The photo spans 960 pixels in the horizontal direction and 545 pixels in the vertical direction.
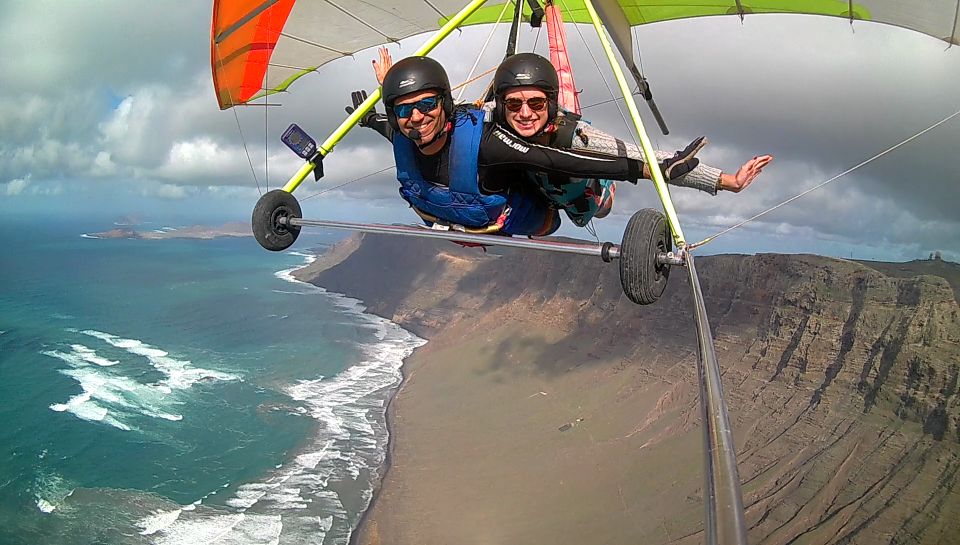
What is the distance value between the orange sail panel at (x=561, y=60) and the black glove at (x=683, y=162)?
4.59 feet

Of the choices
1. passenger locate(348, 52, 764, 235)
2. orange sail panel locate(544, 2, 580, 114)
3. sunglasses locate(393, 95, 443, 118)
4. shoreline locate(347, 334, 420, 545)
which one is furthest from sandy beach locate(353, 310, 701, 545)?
sunglasses locate(393, 95, 443, 118)

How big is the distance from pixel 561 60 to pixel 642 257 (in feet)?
9.58

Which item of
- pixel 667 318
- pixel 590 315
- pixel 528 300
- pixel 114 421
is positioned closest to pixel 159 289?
pixel 114 421

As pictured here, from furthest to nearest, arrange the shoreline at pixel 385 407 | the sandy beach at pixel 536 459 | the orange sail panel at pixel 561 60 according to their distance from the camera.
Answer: the shoreline at pixel 385 407 < the sandy beach at pixel 536 459 < the orange sail panel at pixel 561 60

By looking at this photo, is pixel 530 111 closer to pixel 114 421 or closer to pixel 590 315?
pixel 590 315

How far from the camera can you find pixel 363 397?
69375mm

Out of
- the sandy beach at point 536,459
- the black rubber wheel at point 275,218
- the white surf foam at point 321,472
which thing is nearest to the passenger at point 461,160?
the black rubber wheel at point 275,218

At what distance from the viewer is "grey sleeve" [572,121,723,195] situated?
3469 mm

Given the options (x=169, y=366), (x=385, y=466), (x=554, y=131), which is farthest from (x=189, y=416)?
(x=554, y=131)

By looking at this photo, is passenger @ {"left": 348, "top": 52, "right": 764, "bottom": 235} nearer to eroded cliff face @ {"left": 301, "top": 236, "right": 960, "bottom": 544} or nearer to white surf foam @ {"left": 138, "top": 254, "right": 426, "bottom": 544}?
eroded cliff face @ {"left": 301, "top": 236, "right": 960, "bottom": 544}

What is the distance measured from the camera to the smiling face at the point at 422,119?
3639mm

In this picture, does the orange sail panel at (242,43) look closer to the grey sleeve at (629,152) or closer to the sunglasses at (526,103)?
the sunglasses at (526,103)

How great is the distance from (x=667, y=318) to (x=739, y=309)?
7.55 metres

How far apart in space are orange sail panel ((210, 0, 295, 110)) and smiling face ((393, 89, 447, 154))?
3.68 metres
